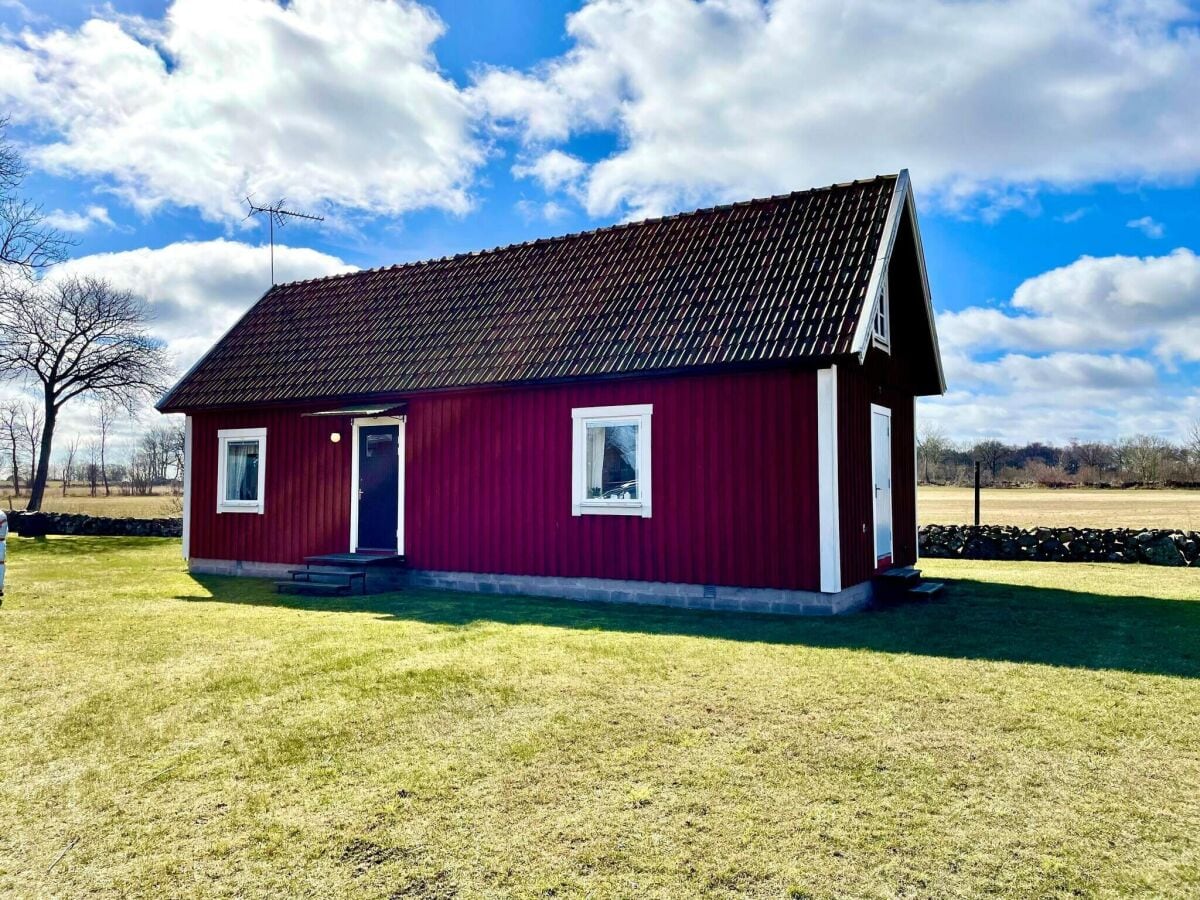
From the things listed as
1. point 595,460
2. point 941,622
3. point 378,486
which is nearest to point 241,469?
point 378,486

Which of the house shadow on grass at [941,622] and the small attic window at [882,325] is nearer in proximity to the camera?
the house shadow on grass at [941,622]

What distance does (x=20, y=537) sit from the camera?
80.8ft

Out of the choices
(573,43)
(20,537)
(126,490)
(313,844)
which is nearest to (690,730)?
(313,844)

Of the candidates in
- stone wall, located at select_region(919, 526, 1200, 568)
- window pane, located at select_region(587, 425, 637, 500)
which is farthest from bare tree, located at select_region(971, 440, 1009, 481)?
window pane, located at select_region(587, 425, 637, 500)

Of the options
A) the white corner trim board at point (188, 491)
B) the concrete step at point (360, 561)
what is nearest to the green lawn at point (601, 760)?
the concrete step at point (360, 561)

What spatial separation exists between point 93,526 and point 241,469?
1474 centimetres

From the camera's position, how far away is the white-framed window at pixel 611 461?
10648 mm

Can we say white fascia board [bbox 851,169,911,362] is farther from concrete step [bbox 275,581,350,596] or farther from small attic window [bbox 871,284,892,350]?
concrete step [bbox 275,581,350,596]

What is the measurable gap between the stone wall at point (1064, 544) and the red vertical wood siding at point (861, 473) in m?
5.17

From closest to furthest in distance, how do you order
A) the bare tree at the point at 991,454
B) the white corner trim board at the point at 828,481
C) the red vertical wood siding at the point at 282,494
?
the white corner trim board at the point at 828,481
the red vertical wood siding at the point at 282,494
the bare tree at the point at 991,454

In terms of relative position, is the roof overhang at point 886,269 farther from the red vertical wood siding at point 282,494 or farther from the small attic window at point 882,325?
the red vertical wood siding at point 282,494

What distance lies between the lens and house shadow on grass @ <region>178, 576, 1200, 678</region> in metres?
7.38

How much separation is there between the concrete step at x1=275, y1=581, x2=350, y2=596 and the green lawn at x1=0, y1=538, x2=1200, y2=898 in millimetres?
2989

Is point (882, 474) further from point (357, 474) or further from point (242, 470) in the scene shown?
point (242, 470)
